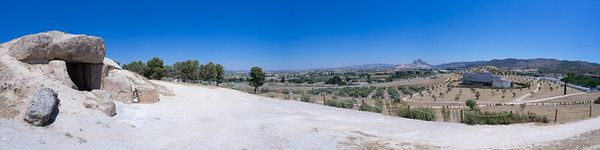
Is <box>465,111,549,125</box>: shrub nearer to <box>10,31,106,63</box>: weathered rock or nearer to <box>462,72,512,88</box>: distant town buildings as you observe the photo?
<box>10,31,106,63</box>: weathered rock

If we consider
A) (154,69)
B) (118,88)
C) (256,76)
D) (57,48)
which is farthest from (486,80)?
(57,48)

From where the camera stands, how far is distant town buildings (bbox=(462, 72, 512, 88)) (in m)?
84.5

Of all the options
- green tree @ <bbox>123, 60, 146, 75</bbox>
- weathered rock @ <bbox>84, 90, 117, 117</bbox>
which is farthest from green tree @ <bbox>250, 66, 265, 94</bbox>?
weathered rock @ <bbox>84, 90, 117, 117</bbox>

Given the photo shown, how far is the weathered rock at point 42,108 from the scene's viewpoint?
11430 mm

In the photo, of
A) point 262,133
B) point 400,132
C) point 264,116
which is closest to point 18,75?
point 262,133

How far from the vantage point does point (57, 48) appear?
16484 millimetres

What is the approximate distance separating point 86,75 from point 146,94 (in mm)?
2641

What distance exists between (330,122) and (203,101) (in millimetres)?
7551

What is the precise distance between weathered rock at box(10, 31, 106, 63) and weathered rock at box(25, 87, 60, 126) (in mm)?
4211

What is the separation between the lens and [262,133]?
15242 mm

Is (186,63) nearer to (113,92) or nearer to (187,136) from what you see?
(113,92)

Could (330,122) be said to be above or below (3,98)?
below

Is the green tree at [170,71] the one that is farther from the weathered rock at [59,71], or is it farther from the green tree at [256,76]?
the weathered rock at [59,71]

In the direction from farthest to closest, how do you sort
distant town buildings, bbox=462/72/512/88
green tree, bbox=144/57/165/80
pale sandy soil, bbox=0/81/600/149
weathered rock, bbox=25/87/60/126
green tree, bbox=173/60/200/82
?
distant town buildings, bbox=462/72/512/88, green tree, bbox=173/60/200/82, green tree, bbox=144/57/165/80, pale sandy soil, bbox=0/81/600/149, weathered rock, bbox=25/87/60/126
